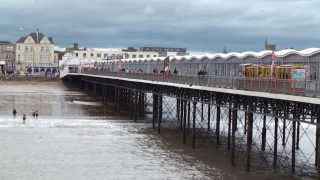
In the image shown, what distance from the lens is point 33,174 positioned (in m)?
32.4

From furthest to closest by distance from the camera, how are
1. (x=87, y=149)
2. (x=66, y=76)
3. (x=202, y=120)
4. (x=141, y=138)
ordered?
(x=66, y=76)
(x=202, y=120)
(x=141, y=138)
(x=87, y=149)

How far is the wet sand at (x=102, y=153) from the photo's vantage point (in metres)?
33.0

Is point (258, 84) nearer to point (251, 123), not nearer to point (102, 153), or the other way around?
point (251, 123)

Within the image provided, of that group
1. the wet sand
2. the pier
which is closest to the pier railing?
the pier

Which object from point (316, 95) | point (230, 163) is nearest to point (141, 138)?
point (230, 163)

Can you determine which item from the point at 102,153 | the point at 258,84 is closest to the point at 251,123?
the point at 258,84

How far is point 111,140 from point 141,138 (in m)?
2.74

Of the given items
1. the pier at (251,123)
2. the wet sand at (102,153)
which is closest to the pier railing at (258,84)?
the pier at (251,123)

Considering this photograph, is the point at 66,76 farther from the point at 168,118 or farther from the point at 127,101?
the point at 168,118

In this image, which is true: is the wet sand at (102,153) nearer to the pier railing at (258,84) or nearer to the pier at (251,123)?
the pier at (251,123)

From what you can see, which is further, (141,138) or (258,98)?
(141,138)

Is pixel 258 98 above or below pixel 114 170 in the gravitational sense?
above

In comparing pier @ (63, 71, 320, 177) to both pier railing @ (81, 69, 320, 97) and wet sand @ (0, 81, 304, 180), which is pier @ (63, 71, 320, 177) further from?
wet sand @ (0, 81, 304, 180)

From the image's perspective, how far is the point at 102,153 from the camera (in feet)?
131
